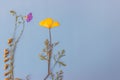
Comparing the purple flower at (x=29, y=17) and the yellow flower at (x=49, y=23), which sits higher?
the purple flower at (x=29, y=17)

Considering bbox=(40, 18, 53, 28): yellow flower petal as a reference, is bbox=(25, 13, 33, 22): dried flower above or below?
above

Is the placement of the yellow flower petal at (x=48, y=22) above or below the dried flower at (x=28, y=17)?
below

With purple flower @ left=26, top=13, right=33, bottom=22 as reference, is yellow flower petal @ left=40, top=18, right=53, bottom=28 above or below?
below

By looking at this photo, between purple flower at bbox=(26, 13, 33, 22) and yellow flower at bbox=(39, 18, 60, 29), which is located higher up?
purple flower at bbox=(26, 13, 33, 22)

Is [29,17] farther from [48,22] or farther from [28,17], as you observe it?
[48,22]

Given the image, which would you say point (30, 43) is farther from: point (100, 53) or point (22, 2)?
point (100, 53)

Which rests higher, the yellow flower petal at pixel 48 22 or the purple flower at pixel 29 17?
the purple flower at pixel 29 17

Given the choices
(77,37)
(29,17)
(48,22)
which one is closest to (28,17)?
(29,17)

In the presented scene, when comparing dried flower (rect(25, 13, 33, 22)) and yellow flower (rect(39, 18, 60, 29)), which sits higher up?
dried flower (rect(25, 13, 33, 22))
